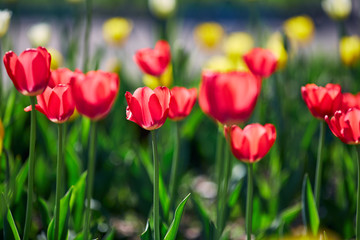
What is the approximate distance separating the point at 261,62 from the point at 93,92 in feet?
2.05

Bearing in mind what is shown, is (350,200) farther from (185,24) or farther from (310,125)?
(185,24)

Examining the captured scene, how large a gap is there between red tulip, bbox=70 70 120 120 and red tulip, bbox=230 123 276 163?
236mm

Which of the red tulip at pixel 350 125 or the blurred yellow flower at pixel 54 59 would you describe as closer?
the red tulip at pixel 350 125

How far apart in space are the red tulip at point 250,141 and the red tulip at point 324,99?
0.53 ft

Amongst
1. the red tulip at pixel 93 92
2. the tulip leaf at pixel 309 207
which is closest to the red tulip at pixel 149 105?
the red tulip at pixel 93 92

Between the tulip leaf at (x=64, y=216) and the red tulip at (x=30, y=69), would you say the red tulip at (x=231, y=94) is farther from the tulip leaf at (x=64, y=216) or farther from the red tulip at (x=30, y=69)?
the tulip leaf at (x=64, y=216)

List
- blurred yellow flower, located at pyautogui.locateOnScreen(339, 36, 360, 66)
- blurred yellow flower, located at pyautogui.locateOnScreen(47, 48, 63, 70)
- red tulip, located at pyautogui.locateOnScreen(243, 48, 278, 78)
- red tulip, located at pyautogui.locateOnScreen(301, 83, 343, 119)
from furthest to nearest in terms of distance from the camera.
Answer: blurred yellow flower, located at pyautogui.locateOnScreen(339, 36, 360, 66)
blurred yellow flower, located at pyautogui.locateOnScreen(47, 48, 63, 70)
red tulip, located at pyautogui.locateOnScreen(243, 48, 278, 78)
red tulip, located at pyautogui.locateOnScreen(301, 83, 343, 119)

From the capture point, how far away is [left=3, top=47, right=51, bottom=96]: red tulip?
854 mm

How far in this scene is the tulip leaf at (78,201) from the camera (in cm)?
117

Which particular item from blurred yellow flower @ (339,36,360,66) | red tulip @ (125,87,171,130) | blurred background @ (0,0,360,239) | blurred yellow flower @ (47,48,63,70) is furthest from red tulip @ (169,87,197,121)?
blurred yellow flower @ (339,36,360,66)

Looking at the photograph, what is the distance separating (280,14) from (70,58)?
11394 millimetres

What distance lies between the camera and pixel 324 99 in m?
0.99

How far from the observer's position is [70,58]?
185 centimetres

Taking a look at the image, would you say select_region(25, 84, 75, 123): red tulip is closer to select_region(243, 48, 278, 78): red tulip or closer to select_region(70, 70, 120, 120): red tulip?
select_region(70, 70, 120, 120): red tulip
